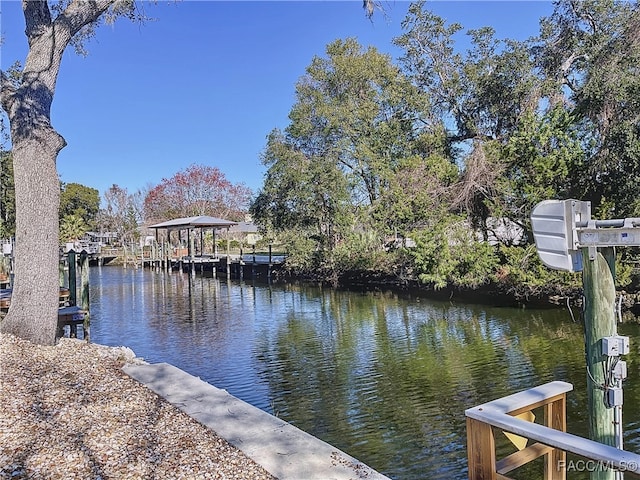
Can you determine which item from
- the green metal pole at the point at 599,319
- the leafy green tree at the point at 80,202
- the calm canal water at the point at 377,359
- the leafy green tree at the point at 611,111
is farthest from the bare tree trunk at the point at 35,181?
the leafy green tree at the point at 80,202

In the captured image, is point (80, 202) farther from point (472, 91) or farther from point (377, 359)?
point (377, 359)

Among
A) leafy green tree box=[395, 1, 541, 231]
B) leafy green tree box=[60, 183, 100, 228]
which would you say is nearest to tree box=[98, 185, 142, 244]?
leafy green tree box=[60, 183, 100, 228]

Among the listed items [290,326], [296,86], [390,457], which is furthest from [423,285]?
[390,457]

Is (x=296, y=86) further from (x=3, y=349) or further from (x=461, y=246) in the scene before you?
(x=3, y=349)

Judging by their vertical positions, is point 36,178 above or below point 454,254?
above

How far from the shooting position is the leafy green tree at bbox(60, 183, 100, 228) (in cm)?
3934

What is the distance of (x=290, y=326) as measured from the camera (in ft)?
38.3

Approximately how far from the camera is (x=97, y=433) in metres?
3.53

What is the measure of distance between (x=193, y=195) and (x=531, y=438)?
36451 millimetres

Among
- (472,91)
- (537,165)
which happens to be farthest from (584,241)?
(472,91)

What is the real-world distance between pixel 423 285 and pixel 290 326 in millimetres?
6424

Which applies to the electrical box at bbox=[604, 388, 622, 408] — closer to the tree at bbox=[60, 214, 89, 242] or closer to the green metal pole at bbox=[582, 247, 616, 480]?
the green metal pole at bbox=[582, 247, 616, 480]

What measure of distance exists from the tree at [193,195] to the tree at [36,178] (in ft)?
99.6

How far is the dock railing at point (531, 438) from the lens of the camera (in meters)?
1.73
